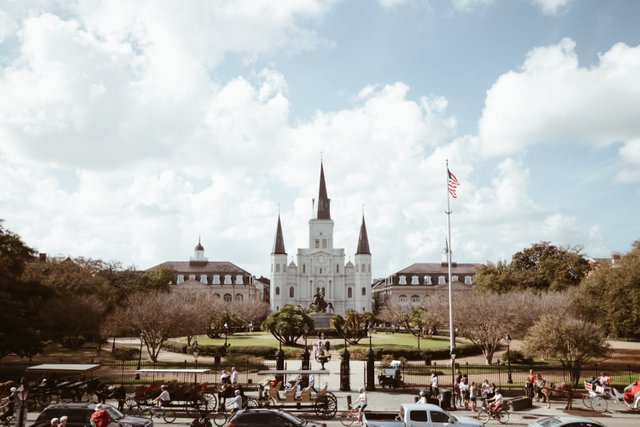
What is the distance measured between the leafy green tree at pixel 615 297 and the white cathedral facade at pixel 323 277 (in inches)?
2553

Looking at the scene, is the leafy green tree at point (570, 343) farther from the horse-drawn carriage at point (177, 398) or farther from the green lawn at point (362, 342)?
the horse-drawn carriage at point (177, 398)

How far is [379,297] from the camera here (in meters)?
123

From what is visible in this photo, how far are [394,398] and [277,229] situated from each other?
280 ft

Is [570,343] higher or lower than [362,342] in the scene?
higher

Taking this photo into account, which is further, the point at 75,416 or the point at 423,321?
the point at 423,321

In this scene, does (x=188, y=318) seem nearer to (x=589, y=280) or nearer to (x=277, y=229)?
(x=589, y=280)

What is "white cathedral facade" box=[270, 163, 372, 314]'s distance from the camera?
352ft

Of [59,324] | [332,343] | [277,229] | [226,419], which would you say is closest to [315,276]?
[277,229]

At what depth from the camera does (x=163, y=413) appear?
65.0ft

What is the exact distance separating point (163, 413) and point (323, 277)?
8968cm

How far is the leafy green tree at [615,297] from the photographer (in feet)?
125

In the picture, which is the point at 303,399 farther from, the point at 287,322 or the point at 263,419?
the point at 287,322

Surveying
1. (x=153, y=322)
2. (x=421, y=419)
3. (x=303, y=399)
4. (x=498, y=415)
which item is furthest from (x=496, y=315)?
(x=153, y=322)

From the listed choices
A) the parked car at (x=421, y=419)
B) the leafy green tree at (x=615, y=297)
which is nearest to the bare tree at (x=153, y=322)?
the parked car at (x=421, y=419)
